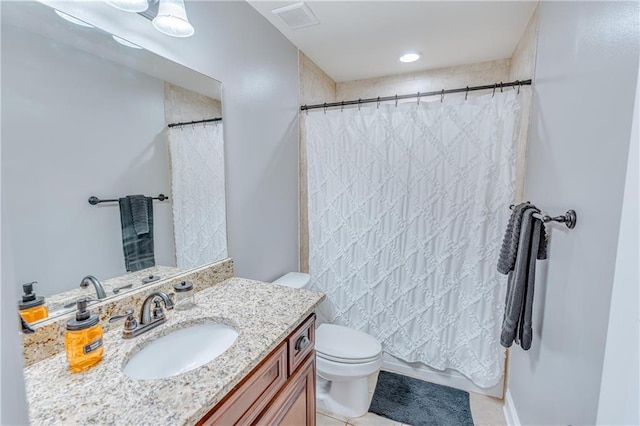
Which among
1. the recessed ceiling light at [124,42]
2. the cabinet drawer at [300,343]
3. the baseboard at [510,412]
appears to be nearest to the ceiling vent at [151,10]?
the recessed ceiling light at [124,42]

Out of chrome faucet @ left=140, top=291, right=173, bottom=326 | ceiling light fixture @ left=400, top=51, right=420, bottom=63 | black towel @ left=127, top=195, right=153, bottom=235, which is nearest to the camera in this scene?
chrome faucet @ left=140, top=291, right=173, bottom=326

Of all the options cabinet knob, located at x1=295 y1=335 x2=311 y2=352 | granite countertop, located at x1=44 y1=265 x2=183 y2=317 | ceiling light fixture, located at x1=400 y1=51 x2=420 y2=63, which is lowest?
cabinet knob, located at x1=295 y1=335 x2=311 y2=352

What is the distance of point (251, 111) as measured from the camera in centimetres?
169

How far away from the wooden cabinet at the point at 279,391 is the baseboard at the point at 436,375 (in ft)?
3.36

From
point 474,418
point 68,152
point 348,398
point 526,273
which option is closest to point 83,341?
point 68,152

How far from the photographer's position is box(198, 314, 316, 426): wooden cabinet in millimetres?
806

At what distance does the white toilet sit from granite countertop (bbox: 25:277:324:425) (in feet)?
2.34

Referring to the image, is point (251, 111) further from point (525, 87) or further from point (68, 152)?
point (525, 87)

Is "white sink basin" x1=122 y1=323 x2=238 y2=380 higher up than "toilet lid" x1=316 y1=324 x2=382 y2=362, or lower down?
higher up

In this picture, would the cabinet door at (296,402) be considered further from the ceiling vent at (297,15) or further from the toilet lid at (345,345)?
the ceiling vent at (297,15)

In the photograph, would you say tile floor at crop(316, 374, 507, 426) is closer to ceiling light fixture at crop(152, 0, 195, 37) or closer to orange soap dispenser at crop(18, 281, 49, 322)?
orange soap dispenser at crop(18, 281, 49, 322)

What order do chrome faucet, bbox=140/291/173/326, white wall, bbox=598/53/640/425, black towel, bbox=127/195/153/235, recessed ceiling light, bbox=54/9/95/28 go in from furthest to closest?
1. black towel, bbox=127/195/153/235
2. chrome faucet, bbox=140/291/173/326
3. recessed ceiling light, bbox=54/9/95/28
4. white wall, bbox=598/53/640/425

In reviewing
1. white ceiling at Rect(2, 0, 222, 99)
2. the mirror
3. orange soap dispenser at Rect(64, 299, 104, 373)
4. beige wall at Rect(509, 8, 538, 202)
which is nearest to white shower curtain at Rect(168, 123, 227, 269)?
the mirror

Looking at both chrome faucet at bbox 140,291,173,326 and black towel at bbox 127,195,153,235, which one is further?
black towel at bbox 127,195,153,235
